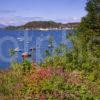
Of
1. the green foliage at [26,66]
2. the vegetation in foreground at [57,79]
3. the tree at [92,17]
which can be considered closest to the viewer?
the vegetation in foreground at [57,79]

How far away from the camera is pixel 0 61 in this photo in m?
18.2

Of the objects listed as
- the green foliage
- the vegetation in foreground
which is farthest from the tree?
the green foliage

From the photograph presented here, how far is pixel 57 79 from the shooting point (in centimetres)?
910

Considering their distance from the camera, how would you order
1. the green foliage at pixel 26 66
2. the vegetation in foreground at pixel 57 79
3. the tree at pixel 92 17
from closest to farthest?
1. the vegetation in foreground at pixel 57 79
2. the green foliage at pixel 26 66
3. the tree at pixel 92 17

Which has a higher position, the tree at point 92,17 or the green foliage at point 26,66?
the tree at point 92,17

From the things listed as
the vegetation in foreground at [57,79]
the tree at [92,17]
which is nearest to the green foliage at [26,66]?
the vegetation in foreground at [57,79]

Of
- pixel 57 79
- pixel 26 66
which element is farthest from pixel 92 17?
pixel 57 79

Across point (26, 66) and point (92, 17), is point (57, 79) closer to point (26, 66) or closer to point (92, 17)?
point (26, 66)

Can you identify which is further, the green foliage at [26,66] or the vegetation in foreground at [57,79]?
the green foliage at [26,66]

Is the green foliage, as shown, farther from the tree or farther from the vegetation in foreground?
the tree

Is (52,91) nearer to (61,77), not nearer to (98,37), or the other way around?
(61,77)

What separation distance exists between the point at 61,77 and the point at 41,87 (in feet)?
1.80

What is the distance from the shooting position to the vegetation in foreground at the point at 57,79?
28.9ft

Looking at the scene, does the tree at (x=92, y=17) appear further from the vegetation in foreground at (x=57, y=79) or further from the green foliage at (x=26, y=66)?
the green foliage at (x=26, y=66)
